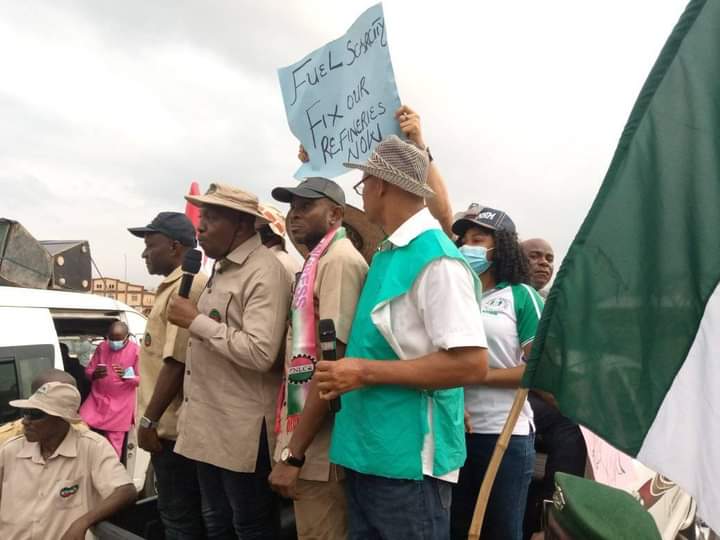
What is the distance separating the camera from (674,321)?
1.43 m

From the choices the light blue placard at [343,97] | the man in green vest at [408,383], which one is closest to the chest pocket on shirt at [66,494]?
the man in green vest at [408,383]

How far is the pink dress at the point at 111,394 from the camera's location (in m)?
5.52

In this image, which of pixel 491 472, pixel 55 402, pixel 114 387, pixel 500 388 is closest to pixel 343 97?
pixel 500 388

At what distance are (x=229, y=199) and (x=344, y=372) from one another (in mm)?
1204

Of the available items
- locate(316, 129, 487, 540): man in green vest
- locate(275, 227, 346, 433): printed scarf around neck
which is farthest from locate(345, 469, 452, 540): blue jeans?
locate(275, 227, 346, 433): printed scarf around neck

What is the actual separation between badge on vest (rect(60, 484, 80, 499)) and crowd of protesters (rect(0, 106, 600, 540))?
0.35 ft

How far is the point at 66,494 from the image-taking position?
2.96 metres

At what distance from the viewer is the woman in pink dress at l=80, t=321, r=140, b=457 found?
5.51 meters

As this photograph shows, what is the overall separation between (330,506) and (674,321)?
131 cm

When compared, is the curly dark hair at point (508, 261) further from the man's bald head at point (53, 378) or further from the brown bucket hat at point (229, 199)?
the man's bald head at point (53, 378)

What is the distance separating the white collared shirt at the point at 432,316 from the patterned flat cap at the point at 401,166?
7.3 inches

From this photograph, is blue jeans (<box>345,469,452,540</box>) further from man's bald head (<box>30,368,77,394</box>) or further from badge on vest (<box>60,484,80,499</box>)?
man's bald head (<box>30,368,77,394</box>)

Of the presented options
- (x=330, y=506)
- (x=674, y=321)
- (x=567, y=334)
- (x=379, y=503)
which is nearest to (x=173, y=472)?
(x=330, y=506)

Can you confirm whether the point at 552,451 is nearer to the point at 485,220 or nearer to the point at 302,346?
the point at 485,220
